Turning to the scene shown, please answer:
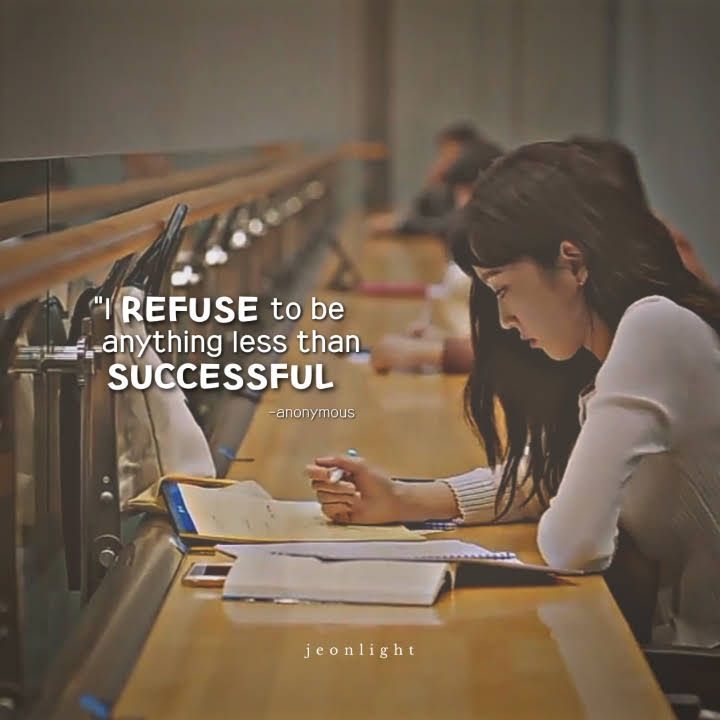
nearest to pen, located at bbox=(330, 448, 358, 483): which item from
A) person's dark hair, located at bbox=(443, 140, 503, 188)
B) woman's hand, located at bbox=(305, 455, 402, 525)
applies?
woman's hand, located at bbox=(305, 455, 402, 525)

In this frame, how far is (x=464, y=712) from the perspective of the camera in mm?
1513

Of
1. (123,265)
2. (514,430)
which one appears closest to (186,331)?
(123,265)

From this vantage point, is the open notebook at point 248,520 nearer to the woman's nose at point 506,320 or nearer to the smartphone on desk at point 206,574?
the smartphone on desk at point 206,574

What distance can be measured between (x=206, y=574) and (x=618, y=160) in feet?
2.23

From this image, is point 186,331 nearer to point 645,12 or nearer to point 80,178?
point 80,178

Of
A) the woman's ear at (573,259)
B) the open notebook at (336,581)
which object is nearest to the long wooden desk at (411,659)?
the open notebook at (336,581)

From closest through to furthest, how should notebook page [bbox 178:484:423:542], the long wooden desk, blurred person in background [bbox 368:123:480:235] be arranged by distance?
the long wooden desk
notebook page [bbox 178:484:423:542]
blurred person in background [bbox 368:123:480:235]

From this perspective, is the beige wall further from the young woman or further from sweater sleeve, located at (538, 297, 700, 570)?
sweater sleeve, located at (538, 297, 700, 570)

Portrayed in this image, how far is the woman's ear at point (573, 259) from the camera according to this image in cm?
182

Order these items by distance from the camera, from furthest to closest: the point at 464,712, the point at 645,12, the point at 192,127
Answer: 1. the point at 192,127
2. the point at 645,12
3. the point at 464,712

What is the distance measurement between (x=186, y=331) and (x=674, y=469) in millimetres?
572

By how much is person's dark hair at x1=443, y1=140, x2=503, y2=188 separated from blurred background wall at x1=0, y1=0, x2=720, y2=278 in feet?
0.10

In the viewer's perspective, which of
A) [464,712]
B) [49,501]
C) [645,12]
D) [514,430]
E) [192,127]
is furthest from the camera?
[192,127]

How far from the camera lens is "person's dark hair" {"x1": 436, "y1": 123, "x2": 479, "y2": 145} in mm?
2221
